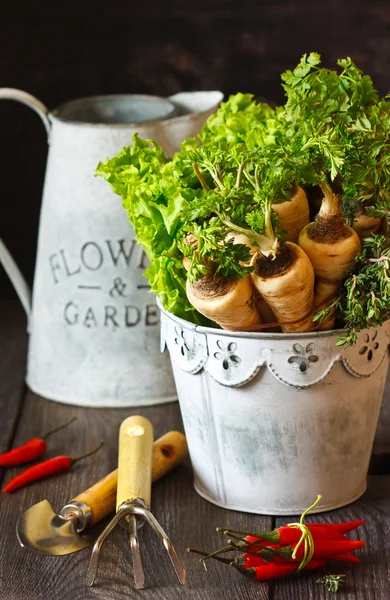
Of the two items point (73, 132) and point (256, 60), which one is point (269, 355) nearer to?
point (73, 132)

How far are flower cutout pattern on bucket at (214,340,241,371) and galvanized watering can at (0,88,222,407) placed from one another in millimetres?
356

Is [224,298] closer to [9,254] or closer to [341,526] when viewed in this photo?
[341,526]

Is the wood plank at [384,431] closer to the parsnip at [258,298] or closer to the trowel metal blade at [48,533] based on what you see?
the parsnip at [258,298]

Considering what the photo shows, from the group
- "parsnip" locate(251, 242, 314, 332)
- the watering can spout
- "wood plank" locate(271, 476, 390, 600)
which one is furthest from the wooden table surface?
the watering can spout

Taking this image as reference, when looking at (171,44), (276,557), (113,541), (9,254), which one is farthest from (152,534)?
(171,44)

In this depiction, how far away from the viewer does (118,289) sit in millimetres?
1363

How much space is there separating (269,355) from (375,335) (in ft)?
0.42

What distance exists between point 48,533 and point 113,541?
8 cm

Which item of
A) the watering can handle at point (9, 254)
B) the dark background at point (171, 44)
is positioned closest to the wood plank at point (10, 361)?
the watering can handle at point (9, 254)

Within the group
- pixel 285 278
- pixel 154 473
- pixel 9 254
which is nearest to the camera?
pixel 285 278

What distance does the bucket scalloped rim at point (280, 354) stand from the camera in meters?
1.01

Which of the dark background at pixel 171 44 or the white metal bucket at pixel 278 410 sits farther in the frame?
the dark background at pixel 171 44

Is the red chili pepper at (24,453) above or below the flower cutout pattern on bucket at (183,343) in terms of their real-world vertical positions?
below

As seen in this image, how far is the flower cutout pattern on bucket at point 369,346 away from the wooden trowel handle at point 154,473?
31 cm
